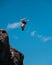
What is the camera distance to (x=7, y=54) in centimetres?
6844

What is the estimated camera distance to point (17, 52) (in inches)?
2940

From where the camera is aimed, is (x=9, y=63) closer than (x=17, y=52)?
→ Yes

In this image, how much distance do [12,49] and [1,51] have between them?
10.3 m

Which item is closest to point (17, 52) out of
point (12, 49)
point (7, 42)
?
point (12, 49)

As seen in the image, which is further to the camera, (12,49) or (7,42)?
(12,49)

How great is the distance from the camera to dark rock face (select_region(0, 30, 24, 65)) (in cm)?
6562

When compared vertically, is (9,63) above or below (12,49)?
below

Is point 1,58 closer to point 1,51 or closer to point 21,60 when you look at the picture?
point 1,51

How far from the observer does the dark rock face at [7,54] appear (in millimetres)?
65625

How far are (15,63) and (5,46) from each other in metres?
7.29

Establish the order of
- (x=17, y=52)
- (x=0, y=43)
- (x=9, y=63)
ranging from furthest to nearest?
(x=17, y=52) → (x=9, y=63) → (x=0, y=43)

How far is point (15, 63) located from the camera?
71688 millimetres

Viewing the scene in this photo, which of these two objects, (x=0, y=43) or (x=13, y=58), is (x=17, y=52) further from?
(x=0, y=43)

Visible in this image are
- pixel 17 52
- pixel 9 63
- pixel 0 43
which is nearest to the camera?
pixel 0 43
